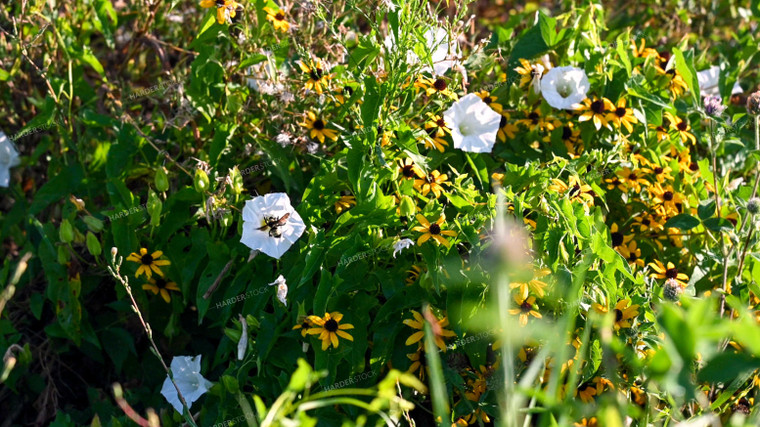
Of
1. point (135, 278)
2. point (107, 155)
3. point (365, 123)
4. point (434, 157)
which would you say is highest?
point (365, 123)

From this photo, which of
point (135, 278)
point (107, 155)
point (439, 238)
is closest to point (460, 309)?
point (439, 238)

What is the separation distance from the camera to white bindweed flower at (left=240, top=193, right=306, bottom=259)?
1.59 meters

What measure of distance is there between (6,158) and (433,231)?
125 centimetres

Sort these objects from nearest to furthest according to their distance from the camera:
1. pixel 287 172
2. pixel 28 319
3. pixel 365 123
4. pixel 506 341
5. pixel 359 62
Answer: pixel 506 341 < pixel 365 123 < pixel 359 62 < pixel 287 172 < pixel 28 319

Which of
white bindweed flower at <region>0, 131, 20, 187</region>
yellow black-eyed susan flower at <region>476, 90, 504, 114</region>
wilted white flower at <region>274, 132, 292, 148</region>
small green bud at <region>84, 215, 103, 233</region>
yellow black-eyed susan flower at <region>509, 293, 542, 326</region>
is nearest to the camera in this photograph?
yellow black-eyed susan flower at <region>509, 293, 542, 326</region>

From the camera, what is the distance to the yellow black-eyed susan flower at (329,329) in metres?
1.46

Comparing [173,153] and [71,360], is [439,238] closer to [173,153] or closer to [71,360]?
[173,153]

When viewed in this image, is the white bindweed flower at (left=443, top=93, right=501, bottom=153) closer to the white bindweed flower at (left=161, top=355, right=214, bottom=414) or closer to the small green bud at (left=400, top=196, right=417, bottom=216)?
the small green bud at (left=400, top=196, right=417, bottom=216)

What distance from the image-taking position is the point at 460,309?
4.93 ft

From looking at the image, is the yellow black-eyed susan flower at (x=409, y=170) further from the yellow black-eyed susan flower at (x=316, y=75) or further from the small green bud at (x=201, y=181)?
the small green bud at (x=201, y=181)

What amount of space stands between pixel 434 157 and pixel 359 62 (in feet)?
0.93

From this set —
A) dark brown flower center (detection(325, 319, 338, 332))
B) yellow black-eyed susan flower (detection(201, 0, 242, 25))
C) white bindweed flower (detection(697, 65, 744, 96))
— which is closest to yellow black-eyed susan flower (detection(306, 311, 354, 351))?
dark brown flower center (detection(325, 319, 338, 332))

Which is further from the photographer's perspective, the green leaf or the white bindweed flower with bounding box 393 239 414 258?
the green leaf

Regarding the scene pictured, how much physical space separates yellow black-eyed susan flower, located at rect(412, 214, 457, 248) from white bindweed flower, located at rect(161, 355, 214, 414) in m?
0.53
